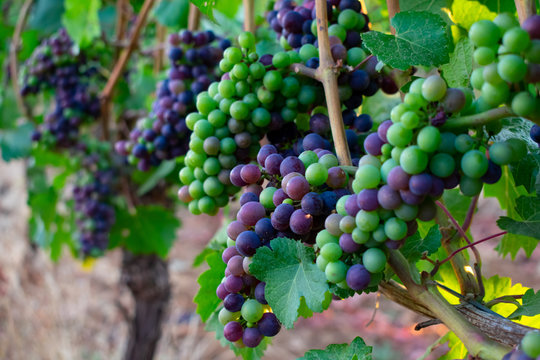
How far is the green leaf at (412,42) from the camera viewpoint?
1.55 feet

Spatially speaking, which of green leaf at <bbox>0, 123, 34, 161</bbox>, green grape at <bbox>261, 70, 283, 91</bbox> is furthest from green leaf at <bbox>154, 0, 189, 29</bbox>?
green grape at <bbox>261, 70, 283, 91</bbox>

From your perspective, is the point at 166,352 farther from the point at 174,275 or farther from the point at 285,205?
the point at 285,205

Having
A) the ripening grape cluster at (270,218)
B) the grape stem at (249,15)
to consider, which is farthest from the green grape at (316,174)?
the grape stem at (249,15)

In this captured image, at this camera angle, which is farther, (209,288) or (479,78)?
(209,288)

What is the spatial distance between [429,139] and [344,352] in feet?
0.85

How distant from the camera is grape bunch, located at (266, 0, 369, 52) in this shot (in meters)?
0.59

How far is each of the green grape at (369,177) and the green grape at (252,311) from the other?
0.55 ft

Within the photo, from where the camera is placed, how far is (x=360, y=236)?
0.38 meters

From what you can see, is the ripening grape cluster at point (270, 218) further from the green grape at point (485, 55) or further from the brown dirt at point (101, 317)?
the brown dirt at point (101, 317)

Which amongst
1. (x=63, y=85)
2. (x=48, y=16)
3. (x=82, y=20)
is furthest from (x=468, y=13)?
(x=48, y=16)

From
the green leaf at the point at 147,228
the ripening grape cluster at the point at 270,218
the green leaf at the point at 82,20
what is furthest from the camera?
the green leaf at the point at 147,228

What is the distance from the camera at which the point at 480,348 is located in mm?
380

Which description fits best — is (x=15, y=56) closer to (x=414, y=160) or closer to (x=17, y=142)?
(x=17, y=142)

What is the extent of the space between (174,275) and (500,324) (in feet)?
15.3
